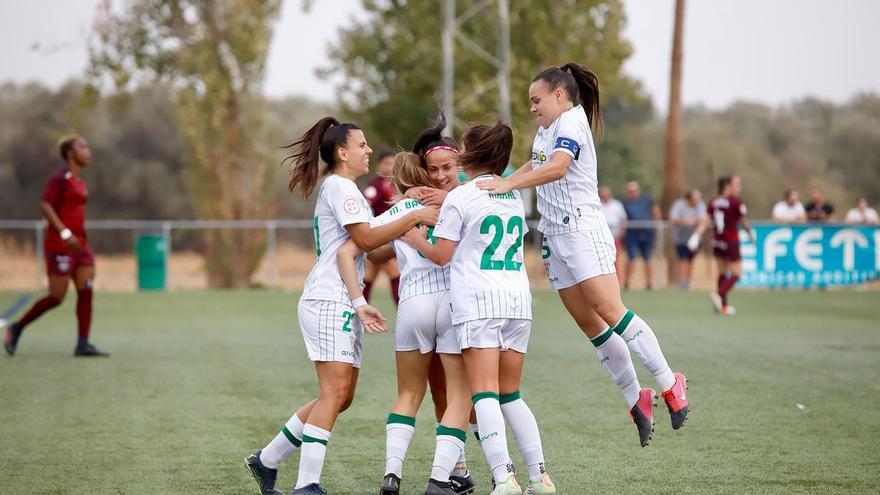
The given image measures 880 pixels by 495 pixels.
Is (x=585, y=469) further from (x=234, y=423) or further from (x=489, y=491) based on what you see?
(x=234, y=423)

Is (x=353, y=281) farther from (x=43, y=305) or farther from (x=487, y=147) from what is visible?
(x=43, y=305)

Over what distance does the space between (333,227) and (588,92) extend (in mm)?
1849

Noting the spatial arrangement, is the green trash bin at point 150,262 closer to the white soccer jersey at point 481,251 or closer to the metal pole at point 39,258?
the metal pole at point 39,258

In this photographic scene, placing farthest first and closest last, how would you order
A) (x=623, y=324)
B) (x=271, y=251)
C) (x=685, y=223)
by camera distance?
(x=271, y=251)
(x=685, y=223)
(x=623, y=324)

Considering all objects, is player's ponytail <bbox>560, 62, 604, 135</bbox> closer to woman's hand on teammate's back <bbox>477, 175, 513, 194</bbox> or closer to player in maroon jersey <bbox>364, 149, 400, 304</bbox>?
woman's hand on teammate's back <bbox>477, 175, 513, 194</bbox>

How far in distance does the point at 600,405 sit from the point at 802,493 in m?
3.07

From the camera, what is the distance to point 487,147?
5699 millimetres

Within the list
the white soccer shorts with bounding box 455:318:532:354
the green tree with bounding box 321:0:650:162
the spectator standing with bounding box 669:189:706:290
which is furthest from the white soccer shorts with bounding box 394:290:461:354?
the green tree with bounding box 321:0:650:162

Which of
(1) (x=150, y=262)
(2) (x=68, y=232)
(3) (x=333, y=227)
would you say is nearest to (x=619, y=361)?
(3) (x=333, y=227)

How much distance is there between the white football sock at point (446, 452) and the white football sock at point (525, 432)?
274 millimetres

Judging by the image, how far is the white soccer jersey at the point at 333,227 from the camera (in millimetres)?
5652

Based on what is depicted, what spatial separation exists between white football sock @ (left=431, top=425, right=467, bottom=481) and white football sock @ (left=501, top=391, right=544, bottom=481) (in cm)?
27

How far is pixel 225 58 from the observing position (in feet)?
102

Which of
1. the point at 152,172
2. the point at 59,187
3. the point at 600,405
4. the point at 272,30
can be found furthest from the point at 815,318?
the point at 152,172
